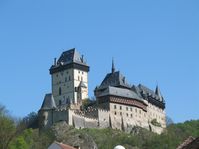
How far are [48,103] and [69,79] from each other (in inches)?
439

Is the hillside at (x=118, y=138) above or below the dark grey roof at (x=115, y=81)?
below

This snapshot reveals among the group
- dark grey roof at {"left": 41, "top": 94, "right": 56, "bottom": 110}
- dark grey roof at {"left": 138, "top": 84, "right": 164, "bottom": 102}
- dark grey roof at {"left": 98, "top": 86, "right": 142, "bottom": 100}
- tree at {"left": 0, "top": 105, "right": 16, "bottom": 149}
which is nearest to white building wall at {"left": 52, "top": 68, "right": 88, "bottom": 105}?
dark grey roof at {"left": 41, "top": 94, "right": 56, "bottom": 110}

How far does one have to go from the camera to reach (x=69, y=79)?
103125 mm

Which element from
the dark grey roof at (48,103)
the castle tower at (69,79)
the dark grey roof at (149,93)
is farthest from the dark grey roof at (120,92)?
the dark grey roof at (48,103)

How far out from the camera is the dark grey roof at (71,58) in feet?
347

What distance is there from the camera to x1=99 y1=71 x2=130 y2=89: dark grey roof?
103 m

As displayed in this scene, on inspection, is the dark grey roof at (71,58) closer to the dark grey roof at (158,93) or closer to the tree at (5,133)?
the dark grey roof at (158,93)

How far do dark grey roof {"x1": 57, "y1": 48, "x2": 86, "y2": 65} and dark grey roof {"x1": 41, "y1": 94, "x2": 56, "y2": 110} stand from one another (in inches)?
466

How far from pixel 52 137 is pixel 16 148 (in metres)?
22.9

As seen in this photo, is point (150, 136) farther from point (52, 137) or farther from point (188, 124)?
point (188, 124)

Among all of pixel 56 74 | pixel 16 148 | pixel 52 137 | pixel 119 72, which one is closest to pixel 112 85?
pixel 119 72

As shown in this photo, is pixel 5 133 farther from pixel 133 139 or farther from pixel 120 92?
pixel 120 92

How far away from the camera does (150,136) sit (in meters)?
92.8

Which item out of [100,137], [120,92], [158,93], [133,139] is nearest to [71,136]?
[100,137]
